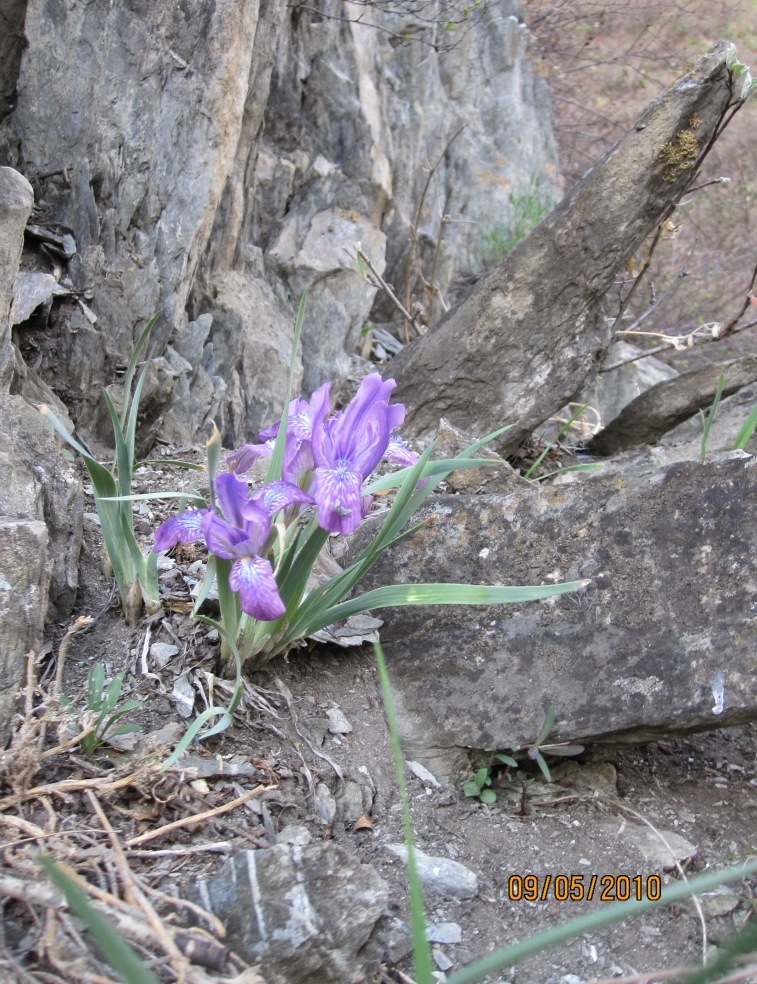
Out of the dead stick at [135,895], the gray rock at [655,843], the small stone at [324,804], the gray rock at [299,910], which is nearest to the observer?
the dead stick at [135,895]

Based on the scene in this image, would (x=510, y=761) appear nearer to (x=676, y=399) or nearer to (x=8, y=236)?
(x=8, y=236)

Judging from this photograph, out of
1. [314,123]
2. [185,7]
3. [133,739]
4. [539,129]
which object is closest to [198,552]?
[133,739]

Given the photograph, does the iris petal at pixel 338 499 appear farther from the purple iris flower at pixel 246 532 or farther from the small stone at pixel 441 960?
the small stone at pixel 441 960

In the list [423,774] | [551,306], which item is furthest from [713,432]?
[423,774]

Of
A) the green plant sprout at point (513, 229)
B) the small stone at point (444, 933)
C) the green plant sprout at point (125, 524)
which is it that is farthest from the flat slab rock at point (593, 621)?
the green plant sprout at point (513, 229)

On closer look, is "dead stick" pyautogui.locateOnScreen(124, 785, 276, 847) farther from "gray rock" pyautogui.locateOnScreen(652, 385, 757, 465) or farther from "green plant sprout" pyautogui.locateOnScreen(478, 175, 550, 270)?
"green plant sprout" pyautogui.locateOnScreen(478, 175, 550, 270)

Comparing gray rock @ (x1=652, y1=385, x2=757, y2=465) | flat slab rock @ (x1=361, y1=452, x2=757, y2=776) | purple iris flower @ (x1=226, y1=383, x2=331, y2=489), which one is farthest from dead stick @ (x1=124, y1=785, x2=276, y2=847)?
gray rock @ (x1=652, y1=385, x2=757, y2=465)
